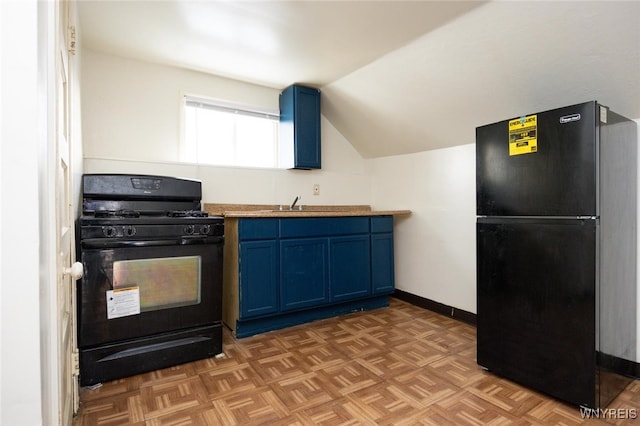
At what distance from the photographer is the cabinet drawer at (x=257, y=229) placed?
2540 mm

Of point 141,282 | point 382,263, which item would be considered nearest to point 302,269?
point 382,263

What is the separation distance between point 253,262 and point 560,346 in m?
1.93

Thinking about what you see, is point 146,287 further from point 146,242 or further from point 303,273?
point 303,273

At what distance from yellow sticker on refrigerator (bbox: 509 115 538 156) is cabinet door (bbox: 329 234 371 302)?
154cm

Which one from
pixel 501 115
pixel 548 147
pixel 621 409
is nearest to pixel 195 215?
pixel 548 147

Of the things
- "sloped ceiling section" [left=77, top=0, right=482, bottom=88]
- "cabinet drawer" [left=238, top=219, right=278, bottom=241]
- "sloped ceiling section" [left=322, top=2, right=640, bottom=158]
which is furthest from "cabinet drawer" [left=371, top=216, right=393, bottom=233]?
"sloped ceiling section" [left=77, top=0, right=482, bottom=88]

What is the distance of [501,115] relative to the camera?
2.52 metres

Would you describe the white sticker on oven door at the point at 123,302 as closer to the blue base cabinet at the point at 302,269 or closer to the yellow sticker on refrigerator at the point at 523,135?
the blue base cabinet at the point at 302,269

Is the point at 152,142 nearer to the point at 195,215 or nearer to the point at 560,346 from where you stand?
the point at 195,215

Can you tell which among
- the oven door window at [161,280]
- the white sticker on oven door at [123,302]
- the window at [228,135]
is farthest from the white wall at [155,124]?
the white sticker on oven door at [123,302]

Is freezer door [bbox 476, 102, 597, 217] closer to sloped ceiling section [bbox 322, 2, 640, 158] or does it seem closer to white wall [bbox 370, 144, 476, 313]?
sloped ceiling section [bbox 322, 2, 640, 158]

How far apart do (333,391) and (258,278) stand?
3.39 ft

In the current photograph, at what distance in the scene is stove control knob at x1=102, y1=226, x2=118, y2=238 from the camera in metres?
1.91

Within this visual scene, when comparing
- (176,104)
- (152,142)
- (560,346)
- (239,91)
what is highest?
(239,91)
